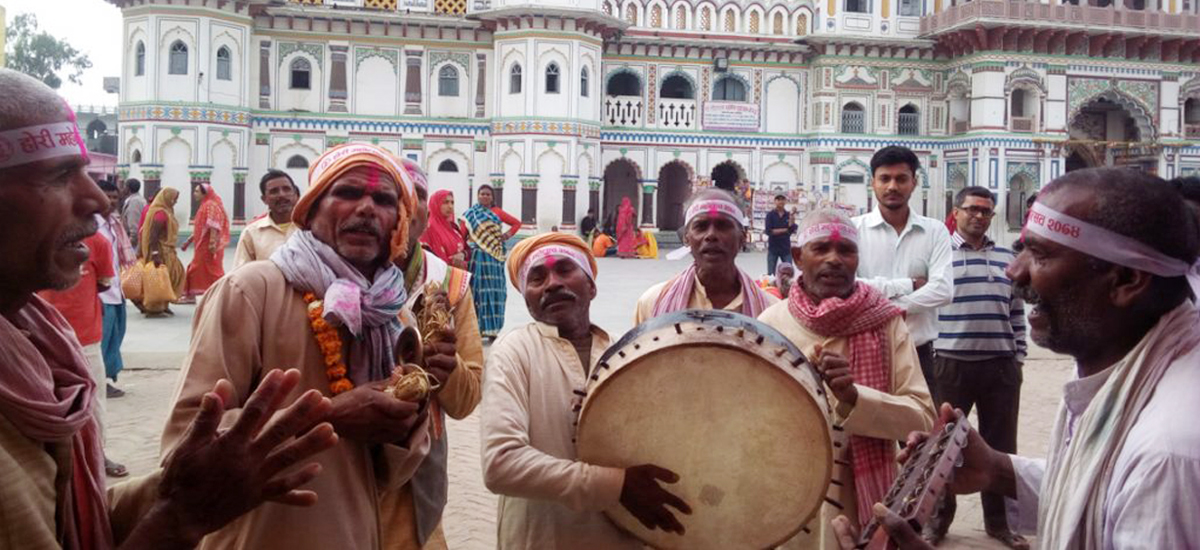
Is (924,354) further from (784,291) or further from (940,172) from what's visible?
(940,172)

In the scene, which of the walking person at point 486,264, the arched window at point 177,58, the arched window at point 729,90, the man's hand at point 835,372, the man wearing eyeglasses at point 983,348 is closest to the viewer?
the man's hand at point 835,372

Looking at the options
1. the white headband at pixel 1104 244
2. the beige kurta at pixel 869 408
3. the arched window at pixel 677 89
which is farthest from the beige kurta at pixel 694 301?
the arched window at pixel 677 89

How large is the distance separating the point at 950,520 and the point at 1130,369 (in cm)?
358

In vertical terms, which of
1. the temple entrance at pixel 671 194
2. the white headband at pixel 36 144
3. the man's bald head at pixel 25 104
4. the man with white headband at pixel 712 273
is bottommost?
the man with white headband at pixel 712 273

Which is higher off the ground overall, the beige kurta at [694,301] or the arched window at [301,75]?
the arched window at [301,75]

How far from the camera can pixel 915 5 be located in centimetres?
2925

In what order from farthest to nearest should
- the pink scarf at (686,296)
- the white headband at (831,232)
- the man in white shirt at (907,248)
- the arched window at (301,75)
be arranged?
1. the arched window at (301,75)
2. the man in white shirt at (907,248)
3. the pink scarf at (686,296)
4. the white headband at (831,232)

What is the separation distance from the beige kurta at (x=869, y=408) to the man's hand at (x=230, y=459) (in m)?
1.75

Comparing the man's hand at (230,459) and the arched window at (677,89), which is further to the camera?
the arched window at (677,89)

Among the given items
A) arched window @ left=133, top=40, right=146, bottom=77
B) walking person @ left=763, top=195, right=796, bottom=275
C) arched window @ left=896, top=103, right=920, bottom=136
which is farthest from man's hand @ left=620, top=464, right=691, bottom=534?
arched window @ left=896, top=103, right=920, bottom=136

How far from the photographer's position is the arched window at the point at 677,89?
2958 centimetres

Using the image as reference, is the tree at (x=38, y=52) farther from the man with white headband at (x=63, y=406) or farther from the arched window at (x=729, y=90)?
the man with white headband at (x=63, y=406)

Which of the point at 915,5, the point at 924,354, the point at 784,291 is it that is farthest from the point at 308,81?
the point at 924,354

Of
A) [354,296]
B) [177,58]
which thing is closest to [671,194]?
[177,58]
